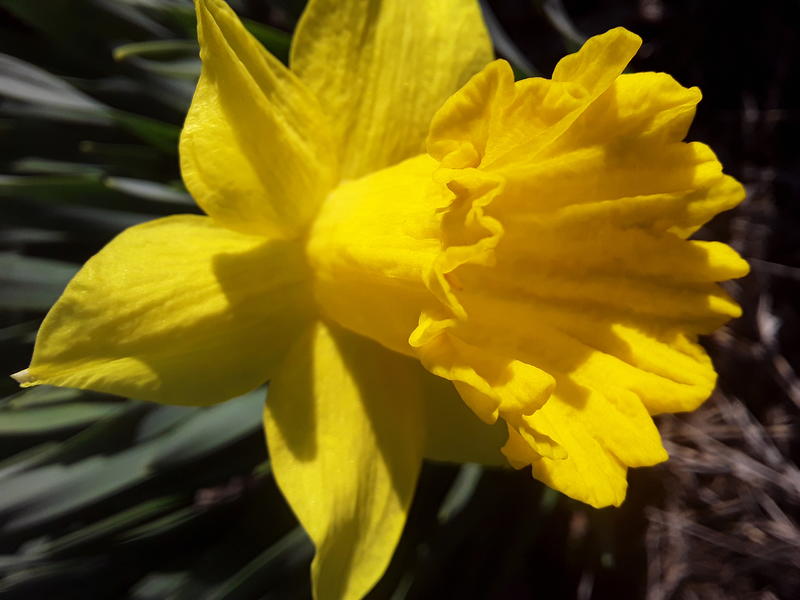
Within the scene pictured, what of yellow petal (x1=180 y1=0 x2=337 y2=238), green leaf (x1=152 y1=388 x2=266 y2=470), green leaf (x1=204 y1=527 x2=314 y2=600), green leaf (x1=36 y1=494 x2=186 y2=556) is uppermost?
yellow petal (x1=180 y1=0 x2=337 y2=238)

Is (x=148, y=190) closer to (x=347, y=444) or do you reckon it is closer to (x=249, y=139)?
(x=249, y=139)

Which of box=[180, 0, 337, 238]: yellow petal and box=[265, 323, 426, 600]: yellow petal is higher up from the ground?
box=[180, 0, 337, 238]: yellow petal

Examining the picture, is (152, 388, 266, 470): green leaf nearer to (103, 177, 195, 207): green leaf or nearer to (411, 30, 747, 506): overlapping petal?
(103, 177, 195, 207): green leaf

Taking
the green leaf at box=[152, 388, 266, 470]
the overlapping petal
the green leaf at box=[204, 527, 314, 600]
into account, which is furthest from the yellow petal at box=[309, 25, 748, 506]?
the green leaf at box=[204, 527, 314, 600]

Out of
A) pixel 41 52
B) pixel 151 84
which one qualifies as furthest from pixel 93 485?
pixel 41 52

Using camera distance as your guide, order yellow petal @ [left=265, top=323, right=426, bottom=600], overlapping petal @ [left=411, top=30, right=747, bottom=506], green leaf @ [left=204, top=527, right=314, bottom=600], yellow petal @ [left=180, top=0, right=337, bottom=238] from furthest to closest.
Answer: green leaf @ [left=204, top=527, right=314, bottom=600]
yellow petal @ [left=265, top=323, right=426, bottom=600]
yellow petal @ [left=180, top=0, right=337, bottom=238]
overlapping petal @ [left=411, top=30, right=747, bottom=506]

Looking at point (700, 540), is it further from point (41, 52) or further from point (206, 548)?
point (41, 52)

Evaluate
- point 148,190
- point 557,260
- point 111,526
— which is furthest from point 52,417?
point 557,260

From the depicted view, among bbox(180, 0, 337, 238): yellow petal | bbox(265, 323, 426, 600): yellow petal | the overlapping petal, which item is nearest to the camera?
the overlapping petal
